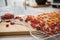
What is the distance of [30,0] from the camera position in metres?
1.59

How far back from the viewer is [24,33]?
0.65 metres

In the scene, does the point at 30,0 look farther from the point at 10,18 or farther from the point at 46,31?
the point at 46,31

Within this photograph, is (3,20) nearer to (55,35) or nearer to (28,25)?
(28,25)

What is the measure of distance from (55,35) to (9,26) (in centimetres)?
26

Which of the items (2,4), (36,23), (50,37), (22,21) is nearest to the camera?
(50,37)

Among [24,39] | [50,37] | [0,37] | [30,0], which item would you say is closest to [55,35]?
[50,37]

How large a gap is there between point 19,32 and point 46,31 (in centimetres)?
12

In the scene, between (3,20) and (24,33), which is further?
(3,20)

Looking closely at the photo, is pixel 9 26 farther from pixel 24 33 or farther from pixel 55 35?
pixel 55 35

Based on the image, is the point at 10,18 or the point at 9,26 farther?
the point at 10,18

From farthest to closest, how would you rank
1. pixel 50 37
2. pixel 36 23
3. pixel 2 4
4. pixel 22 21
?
pixel 2 4 < pixel 22 21 < pixel 36 23 < pixel 50 37

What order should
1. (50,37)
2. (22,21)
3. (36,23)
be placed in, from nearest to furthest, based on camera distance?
(50,37) → (36,23) → (22,21)

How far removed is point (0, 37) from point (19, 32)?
0.28ft

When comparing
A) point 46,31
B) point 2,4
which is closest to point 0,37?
point 46,31
